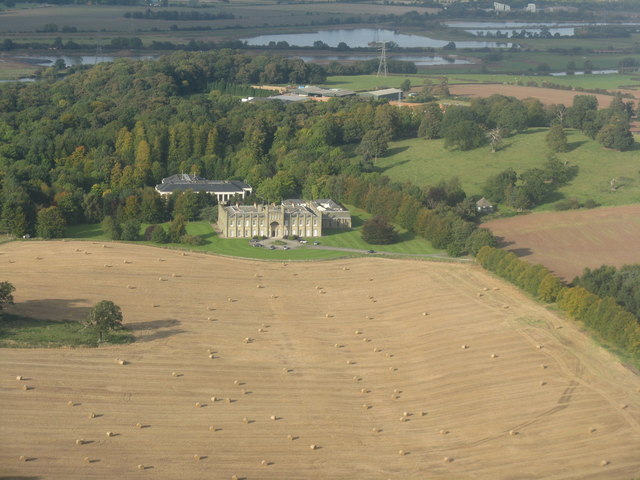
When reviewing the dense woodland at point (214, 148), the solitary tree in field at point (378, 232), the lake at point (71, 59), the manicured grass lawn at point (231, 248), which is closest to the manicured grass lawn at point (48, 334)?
the manicured grass lawn at point (231, 248)

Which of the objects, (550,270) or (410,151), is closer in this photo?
(550,270)

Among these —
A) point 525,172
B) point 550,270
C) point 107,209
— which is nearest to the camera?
point 550,270

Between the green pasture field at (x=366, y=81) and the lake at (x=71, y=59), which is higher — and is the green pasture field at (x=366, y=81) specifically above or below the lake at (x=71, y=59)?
below

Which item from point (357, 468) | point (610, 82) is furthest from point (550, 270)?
point (610, 82)

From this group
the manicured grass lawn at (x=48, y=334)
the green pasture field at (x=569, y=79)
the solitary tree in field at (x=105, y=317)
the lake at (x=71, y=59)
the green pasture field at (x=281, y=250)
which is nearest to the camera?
the manicured grass lawn at (x=48, y=334)

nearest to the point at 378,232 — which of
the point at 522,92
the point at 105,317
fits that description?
the point at 105,317

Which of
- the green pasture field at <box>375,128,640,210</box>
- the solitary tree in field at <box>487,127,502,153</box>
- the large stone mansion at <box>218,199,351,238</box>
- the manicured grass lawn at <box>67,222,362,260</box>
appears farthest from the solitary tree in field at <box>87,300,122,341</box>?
the solitary tree in field at <box>487,127,502,153</box>

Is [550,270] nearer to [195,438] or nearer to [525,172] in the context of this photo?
[525,172]

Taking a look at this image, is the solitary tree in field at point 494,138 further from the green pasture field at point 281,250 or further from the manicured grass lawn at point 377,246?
the green pasture field at point 281,250
